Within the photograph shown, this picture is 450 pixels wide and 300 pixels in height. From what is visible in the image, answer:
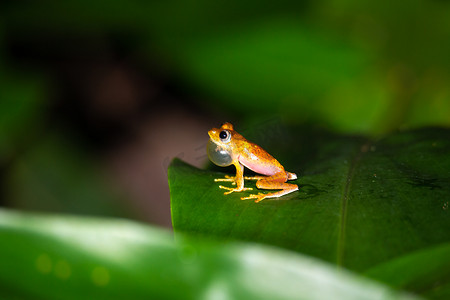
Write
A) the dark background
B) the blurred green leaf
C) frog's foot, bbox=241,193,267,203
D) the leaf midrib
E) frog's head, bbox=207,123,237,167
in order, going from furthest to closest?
the blurred green leaf < the dark background < frog's head, bbox=207,123,237,167 < frog's foot, bbox=241,193,267,203 < the leaf midrib

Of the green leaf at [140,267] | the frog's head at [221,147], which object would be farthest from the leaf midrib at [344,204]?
the frog's head at [221,147]

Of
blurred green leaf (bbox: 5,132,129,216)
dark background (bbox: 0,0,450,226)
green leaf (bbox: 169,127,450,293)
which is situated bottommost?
green leaf (bbox: 169,127,450,293)

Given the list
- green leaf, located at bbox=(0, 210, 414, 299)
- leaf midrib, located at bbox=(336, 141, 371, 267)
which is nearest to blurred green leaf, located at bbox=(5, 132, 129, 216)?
leaf midrib, located at bbox=(336, 141, 371, 267)

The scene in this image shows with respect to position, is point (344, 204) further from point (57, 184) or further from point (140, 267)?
point (57, 184)

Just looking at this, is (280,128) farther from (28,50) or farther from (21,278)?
(28,50)

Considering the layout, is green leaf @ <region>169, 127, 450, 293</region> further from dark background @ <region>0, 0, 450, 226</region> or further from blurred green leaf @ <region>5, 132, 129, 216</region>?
blurred green leaf @ <region>5, 132, 129, 216</region>

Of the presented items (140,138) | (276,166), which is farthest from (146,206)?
(276,166)

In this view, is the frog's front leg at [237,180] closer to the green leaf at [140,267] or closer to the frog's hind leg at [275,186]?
the frog's hind leg at [275,186]
